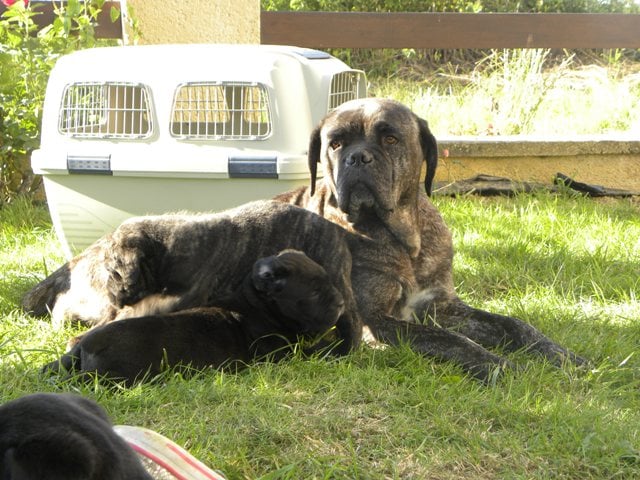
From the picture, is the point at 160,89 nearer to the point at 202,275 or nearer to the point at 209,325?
the point at 202,275

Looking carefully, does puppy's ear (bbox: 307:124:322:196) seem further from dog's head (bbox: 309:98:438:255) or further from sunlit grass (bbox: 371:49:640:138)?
sunlit grass (bbox: 371:49:640:138)

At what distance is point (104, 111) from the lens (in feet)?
17.6

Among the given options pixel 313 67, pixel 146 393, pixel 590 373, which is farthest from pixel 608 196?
pixel 146 393

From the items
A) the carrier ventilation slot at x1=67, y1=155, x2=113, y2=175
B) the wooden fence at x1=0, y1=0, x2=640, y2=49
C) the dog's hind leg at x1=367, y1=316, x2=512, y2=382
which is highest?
the wooden fence at x1=0, y1=0, x2=640, y2=49

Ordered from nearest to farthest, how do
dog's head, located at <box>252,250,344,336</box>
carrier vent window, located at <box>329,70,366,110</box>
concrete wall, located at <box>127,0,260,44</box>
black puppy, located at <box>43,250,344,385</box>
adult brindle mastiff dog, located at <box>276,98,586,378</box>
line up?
black puppy, located at <box>43,250,344,385</box> < dog's head, located at <box>252,250,344,336</box> < adult brindle mastiff dog, located at <box>276,98,586,378</box> < carrier vent window, located at <box>329,70,366,110</box> < concrete wall, located at <box>127,0,260,44</box>

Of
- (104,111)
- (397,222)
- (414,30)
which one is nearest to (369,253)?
(397,222)

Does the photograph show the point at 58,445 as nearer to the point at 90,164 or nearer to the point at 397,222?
the point at 397,222

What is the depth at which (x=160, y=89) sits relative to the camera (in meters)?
5.04

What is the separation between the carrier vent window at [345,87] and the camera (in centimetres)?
548

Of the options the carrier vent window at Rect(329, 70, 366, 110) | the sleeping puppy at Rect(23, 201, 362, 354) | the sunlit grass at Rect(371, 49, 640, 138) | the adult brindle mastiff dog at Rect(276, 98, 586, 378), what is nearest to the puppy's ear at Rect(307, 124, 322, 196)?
the adult brindle mastiff dog at Rect(276, 98, 586, 378)

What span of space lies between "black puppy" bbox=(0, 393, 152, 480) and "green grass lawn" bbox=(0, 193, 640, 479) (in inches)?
38.9

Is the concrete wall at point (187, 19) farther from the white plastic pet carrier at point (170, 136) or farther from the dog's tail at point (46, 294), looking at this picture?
the dog's tail at point (46, 294)

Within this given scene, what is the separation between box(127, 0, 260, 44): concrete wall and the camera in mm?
7117

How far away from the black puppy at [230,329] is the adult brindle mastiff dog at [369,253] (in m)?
0.20
